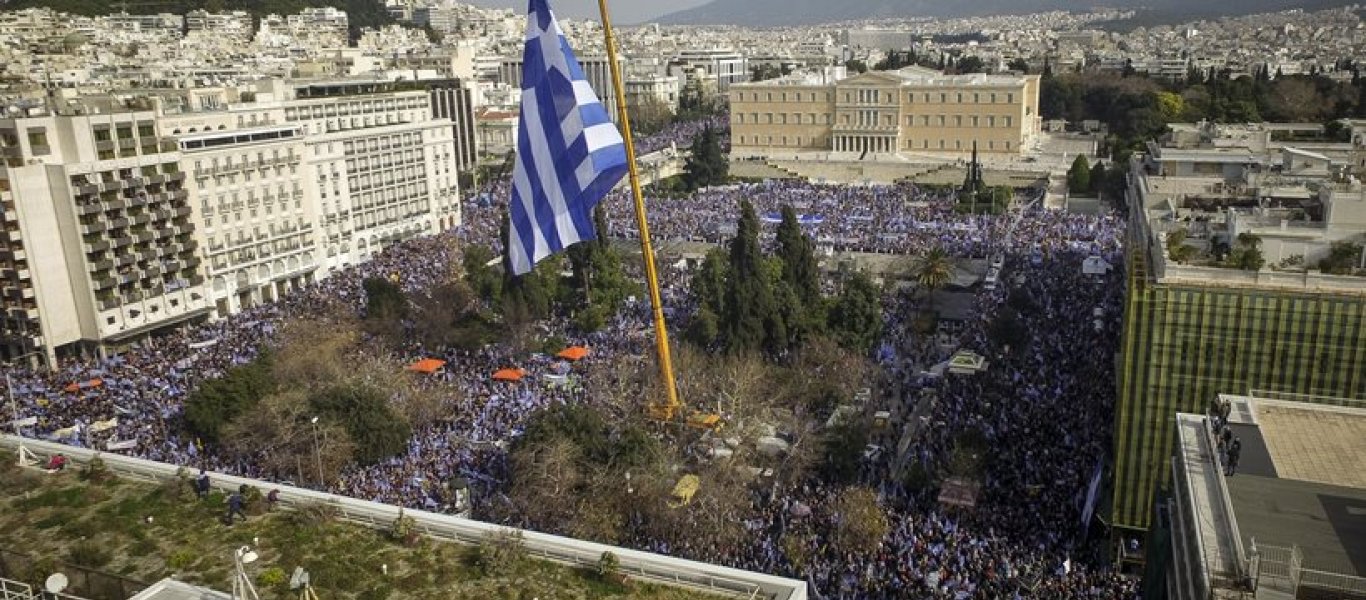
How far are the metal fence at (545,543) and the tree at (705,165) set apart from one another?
55133 mm

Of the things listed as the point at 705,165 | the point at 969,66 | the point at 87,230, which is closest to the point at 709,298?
the point at 87,230

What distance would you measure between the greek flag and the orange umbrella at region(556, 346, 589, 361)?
13.5m

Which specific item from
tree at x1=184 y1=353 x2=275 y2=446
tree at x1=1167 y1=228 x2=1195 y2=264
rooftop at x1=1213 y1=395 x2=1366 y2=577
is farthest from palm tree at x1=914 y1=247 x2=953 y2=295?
tree at x1=184 y1=353 x2=275 y2=446

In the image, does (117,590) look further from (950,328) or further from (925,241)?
(925,241)

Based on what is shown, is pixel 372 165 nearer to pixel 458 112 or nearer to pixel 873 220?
pixel 458 112

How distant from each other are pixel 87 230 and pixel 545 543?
31.1m

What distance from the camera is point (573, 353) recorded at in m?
32.8

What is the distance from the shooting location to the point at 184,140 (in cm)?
4175

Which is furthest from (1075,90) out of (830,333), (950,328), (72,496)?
(72,496)

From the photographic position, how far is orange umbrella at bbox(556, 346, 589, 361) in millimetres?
32662

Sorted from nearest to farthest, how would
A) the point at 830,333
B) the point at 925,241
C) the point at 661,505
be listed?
1. the point at 661,505
2. the point at 830,333
3. the point at 925,241

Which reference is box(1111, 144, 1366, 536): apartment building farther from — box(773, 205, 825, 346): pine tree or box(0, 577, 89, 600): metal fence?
box(0, 577, 89, 600): metal fence

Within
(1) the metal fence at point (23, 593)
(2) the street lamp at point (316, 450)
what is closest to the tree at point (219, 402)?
(2) the street lamp at point (316, 450)

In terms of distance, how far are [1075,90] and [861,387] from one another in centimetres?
7211
